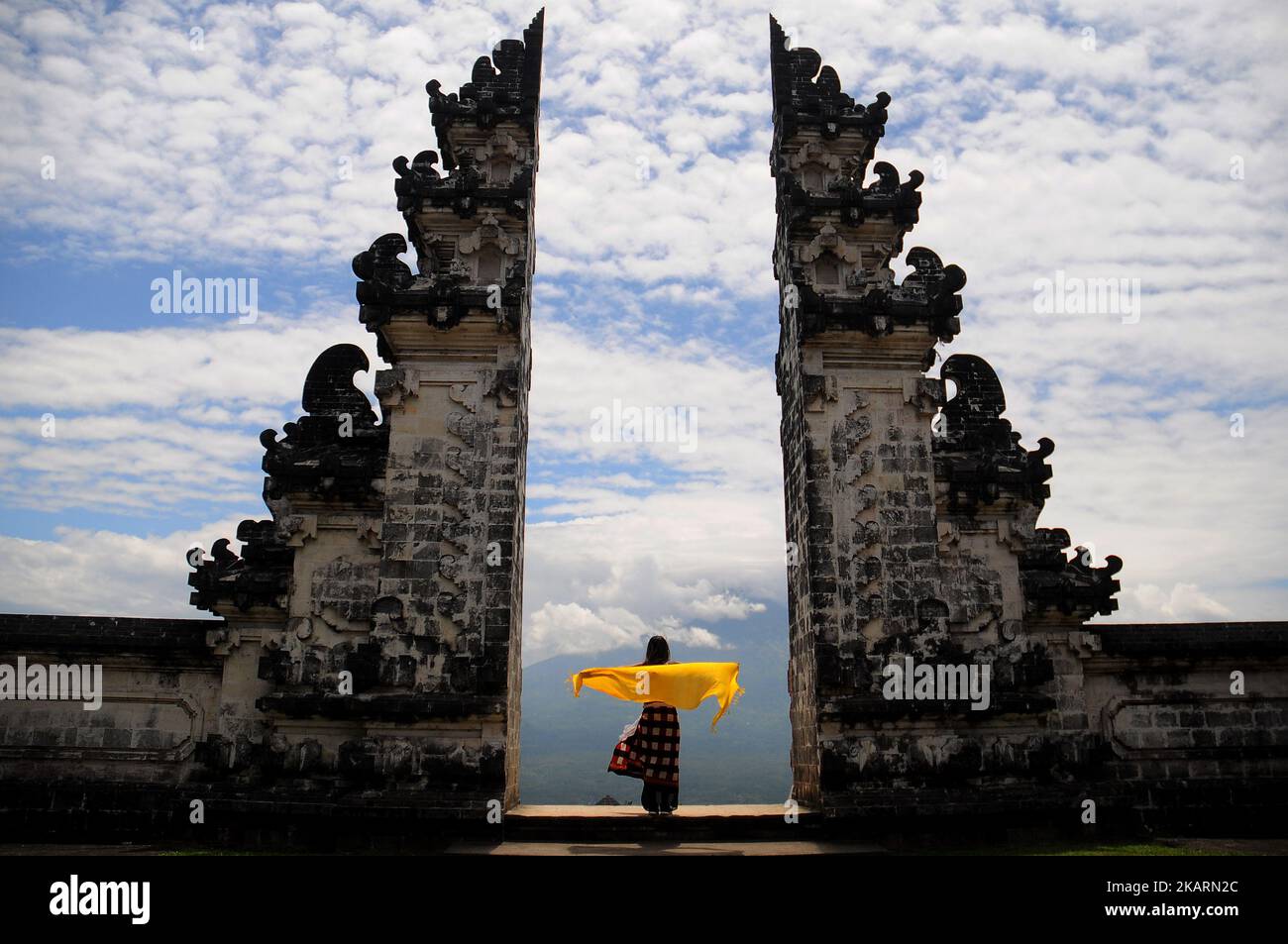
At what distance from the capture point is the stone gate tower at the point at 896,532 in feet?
37.3

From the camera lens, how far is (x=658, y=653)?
38.7ft

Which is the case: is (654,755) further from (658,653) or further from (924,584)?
(924,584)

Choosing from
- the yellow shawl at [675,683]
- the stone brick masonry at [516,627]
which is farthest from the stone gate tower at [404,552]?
the yellow shawl at [675,683]

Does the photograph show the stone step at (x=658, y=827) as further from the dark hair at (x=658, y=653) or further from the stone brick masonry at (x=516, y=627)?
the dark hair at (x=658, y=653)

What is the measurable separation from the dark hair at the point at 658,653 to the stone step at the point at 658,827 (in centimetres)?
195

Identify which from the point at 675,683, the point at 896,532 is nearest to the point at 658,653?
the point at 675,683

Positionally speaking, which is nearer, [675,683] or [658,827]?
[658,827]

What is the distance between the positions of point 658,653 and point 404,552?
149 inches

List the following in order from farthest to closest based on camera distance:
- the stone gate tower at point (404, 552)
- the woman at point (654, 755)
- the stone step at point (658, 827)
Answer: the stone gate tower at point (404, 552) → the woman at point (654, 755) → the stone step at point (658, 827)

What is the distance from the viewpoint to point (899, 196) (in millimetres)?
13508

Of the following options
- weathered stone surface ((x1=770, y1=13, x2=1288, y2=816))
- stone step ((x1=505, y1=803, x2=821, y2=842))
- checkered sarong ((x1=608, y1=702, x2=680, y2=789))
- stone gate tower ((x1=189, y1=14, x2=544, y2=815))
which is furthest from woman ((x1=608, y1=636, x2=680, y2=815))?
weathered stone surface ((x1=770, y1=13, x2=1288, y2=816))

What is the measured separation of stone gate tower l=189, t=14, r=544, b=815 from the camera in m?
11.4
